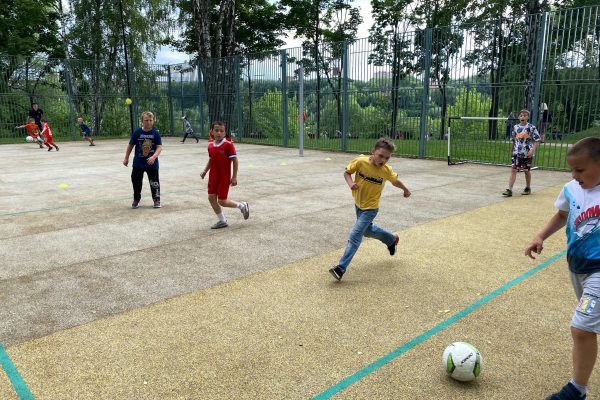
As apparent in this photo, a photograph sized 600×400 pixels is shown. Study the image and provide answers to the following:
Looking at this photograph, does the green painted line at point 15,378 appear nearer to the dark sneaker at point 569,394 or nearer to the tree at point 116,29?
the dark sneaker at point 569,394

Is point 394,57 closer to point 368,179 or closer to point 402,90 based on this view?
point 402,90

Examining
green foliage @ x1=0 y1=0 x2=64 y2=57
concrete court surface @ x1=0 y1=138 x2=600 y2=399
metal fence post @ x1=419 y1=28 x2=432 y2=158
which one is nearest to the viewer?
concrete court surface @ x1=0 y1=138 x2=600 y2=399

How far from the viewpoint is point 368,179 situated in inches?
182

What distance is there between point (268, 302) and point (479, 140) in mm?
12408

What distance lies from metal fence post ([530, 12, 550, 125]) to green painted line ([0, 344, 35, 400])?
13.6m

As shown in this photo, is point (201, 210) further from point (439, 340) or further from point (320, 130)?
point (320, 130)

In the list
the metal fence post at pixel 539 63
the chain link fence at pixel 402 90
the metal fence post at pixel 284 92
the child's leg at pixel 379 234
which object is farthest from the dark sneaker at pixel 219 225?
the metal fence post at pixel 284 92

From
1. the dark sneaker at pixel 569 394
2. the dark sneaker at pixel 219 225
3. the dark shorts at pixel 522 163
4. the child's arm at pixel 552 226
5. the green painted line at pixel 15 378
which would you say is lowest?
the green painted line at pixel 15 378

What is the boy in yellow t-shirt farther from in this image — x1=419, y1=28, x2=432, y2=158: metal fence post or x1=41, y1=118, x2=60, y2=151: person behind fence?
x1=41, y1=118, x2=60, y2=151: person behind fence

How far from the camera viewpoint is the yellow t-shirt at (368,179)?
4592 millimetres

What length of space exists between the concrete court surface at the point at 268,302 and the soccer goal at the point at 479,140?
5.99m

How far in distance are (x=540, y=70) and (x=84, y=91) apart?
24.3 meters

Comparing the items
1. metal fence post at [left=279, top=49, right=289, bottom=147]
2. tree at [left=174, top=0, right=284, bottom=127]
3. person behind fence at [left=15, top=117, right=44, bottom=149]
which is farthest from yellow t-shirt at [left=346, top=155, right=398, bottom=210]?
person behind fence at [left=15, top=117, right=44, bottom=149]

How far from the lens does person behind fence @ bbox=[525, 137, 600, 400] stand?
246 centimetres
